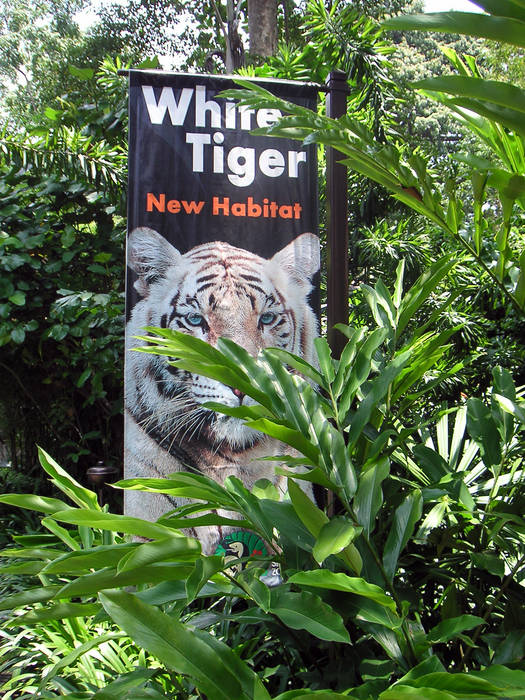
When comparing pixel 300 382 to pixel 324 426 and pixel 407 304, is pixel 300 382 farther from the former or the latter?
pixel 407 304

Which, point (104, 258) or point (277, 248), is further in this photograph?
point (104, 258)

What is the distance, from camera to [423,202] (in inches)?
61.5

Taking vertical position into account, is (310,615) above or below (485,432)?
below

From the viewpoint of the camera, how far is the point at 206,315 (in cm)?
294

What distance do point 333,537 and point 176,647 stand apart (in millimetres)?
324

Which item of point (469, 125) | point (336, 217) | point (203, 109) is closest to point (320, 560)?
point (469, 125)

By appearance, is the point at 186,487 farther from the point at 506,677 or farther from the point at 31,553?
the point at 506,677

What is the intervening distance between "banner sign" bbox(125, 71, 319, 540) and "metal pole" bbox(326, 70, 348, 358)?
0.91 feet

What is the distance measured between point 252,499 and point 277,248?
5.94ft

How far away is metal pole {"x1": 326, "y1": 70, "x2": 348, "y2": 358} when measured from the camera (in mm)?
2602

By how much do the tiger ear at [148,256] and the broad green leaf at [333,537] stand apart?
1.91 metres

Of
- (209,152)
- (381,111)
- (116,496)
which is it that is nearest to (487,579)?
(209,152)

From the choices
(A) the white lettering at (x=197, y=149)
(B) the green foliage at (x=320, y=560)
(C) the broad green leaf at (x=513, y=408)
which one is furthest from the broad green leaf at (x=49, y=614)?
(A) the white lettering at (x=197, y=149)

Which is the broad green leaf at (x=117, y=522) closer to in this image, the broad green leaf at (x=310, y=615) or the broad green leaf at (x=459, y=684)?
the broad green leaf at (x=310, y=615)
